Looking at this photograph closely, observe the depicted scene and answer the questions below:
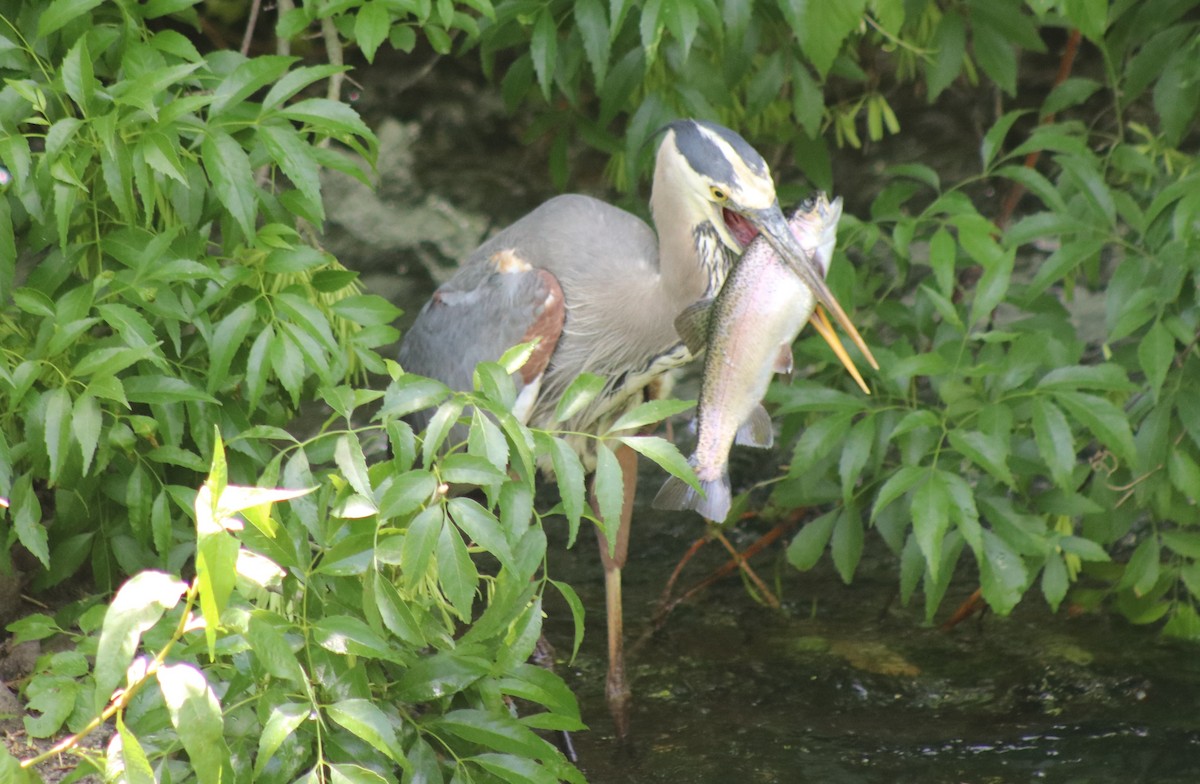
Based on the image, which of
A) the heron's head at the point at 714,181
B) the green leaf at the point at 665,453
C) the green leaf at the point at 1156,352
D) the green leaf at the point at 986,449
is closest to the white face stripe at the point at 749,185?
the heron's head at the point at 714,181

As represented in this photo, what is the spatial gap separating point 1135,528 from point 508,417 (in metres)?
2.41

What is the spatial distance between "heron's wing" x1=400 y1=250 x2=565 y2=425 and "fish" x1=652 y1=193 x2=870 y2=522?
631 mm

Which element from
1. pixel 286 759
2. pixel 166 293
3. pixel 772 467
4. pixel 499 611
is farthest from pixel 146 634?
pixel 772 467

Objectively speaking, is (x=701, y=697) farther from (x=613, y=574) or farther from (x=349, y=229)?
(x=349, y=229)

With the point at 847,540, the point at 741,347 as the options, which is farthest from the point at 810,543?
the point at 741,347

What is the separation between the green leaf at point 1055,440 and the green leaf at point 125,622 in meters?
1.71

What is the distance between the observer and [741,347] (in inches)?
86.0

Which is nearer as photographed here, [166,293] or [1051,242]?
[166,293]

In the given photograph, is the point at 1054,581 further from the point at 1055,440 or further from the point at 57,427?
the point at 57,427

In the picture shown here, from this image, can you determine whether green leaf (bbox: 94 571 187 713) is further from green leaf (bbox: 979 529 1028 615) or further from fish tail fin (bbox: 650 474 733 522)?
green leaf (bbox: 979 529 1028 615)

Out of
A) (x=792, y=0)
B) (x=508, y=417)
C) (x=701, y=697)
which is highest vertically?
(x=792, y=0)

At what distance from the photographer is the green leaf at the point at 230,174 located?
6.96 ft

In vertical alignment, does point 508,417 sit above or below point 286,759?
above

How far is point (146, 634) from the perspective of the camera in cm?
169
